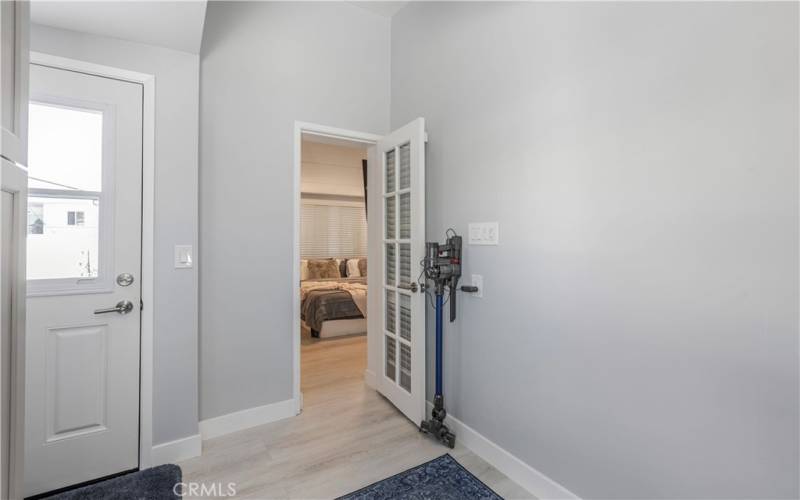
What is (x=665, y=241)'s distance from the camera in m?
1.33

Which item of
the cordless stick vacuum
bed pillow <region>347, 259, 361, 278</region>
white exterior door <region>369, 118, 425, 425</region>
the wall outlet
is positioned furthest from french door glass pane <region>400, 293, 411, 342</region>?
bed pillow <region>347, 259, 361, 278</region>

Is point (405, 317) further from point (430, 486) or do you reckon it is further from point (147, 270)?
point (147, 270)

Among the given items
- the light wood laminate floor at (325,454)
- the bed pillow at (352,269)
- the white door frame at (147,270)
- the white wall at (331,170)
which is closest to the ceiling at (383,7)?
the white door frame at (147,270)

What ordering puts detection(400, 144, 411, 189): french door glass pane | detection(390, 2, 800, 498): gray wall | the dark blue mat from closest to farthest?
detection(390, 2, 800, 498): gray wall, the dark blue mat, detection(400, 144, 411, 189): french door glass pane

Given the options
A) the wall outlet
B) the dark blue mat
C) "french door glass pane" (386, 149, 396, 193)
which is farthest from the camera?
"french door glass pane" (386, 149, 396, 193)

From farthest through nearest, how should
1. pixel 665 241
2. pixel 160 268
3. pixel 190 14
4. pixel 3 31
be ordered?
pixel 160 268, pixel 190 14, pixel 665 241, pixel 3 31

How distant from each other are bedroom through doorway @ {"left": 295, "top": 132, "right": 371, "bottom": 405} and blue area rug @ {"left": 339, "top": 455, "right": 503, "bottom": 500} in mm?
1098

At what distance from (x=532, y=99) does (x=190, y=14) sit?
1.73 meters

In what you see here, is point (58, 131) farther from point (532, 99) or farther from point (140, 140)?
point (532, 99)

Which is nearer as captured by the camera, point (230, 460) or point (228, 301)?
point (230, 460)

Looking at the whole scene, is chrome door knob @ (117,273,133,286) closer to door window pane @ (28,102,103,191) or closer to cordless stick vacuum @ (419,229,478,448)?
door window pane @ (28,102,103,191)

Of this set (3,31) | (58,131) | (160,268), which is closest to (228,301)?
(160,268)

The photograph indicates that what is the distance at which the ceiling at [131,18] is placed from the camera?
164cm

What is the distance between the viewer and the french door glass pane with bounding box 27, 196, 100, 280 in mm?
1747
